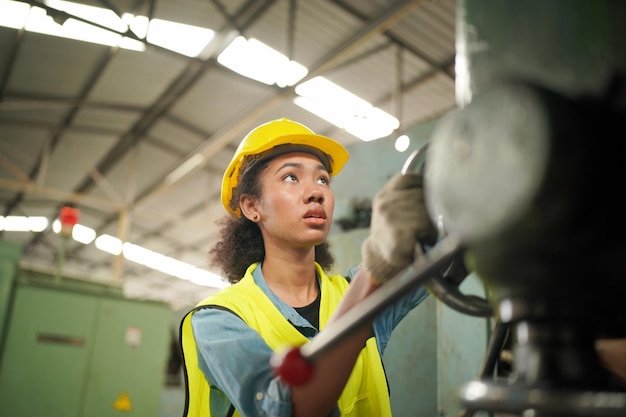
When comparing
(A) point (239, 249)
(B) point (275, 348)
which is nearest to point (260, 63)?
(A) point (239, 249)

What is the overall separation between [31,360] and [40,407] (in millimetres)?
248

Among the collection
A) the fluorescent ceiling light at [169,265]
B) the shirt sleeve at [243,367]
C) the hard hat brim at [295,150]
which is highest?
the fluorescent ceiling light at [169,265]

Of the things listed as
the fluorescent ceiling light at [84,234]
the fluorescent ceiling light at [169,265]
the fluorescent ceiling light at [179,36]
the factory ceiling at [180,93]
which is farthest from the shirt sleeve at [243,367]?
the fluorescent ceiling light at [84,234]

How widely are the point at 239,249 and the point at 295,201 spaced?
1.30 feet

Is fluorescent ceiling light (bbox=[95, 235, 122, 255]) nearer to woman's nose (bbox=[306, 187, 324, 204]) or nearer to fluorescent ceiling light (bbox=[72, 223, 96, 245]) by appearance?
fluorescent ceiling light (bbox=[72, 223, 96, 245])

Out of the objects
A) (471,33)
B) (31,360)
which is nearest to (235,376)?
(471,33)

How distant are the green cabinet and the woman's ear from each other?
6.16 feet

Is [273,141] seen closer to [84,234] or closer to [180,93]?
[180,93]

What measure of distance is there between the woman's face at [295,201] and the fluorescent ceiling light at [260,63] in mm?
3172

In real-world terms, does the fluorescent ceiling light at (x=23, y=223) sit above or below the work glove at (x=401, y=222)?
above

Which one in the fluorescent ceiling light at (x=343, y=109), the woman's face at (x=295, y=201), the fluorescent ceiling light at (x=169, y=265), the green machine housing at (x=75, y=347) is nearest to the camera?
the woman's face at (x=295, y=201)

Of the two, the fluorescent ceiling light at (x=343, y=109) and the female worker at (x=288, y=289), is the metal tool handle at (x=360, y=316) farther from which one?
the fluorescent ceiling light at (x=343, y=109)

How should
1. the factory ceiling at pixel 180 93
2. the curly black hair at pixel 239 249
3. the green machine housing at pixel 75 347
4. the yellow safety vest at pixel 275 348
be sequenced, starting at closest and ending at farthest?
the yellow safety vest at pixel 275 348 → the curly black hair at pixel 239 249 → the green machine housing at pixel 75 347 → the factory ceiling at pixel 180 93

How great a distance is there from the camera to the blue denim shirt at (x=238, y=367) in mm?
782
